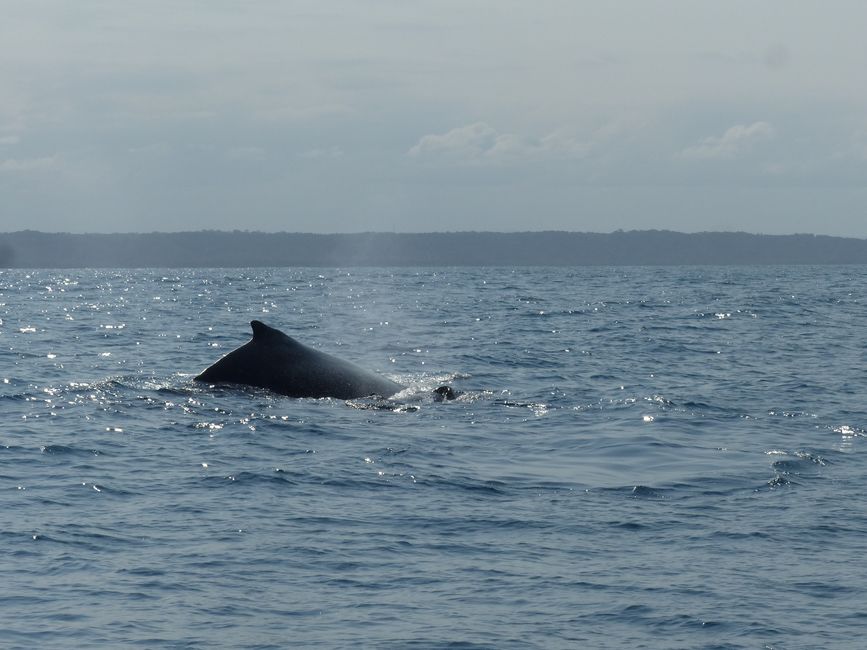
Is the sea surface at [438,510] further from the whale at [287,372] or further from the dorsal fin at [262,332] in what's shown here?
the dorsal fin at [262,332]

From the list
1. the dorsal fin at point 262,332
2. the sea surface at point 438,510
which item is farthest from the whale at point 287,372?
the sea surface at point 438,510

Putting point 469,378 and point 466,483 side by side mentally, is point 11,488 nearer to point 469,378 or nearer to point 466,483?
point 466,483

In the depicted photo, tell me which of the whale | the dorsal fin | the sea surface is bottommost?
the sea surface

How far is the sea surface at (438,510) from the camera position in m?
9.77

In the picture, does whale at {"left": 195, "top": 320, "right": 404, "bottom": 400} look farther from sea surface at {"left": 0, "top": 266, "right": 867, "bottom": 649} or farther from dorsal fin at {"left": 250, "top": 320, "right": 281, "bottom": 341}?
sea surface at {"left": 0, "top": 266, "right": 867, "bottom": 649}

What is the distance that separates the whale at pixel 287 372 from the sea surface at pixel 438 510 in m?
0.45

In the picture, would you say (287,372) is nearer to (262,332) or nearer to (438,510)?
(262,332)

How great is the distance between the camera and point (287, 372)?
21.4 meters

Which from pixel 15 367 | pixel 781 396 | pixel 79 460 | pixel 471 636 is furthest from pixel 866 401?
pixel 15 367

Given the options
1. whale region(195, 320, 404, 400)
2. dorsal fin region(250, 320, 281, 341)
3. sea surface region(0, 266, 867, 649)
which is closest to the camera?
sea surface region(0, 266, 867, 649)

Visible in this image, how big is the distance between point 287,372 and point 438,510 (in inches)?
342

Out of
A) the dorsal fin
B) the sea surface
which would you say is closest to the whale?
the dorsal fin

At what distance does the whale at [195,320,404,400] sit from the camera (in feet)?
69.8

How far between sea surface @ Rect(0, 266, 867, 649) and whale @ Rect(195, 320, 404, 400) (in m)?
0.45
